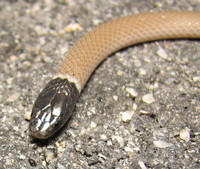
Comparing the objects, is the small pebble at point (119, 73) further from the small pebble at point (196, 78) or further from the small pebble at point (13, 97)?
the small pebble at point (13, 97)

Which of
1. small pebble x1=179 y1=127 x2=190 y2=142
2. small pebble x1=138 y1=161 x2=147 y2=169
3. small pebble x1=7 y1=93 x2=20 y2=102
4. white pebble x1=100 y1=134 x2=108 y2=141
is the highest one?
small pebble x1=179 y1=127 x2=190 y2=142

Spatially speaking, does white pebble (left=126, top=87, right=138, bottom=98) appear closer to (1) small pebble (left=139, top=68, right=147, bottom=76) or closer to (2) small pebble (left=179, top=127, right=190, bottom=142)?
(1) small pebble (left=139, top=68, right=147, bottom=76)

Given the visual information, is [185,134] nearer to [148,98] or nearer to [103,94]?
[148,98]

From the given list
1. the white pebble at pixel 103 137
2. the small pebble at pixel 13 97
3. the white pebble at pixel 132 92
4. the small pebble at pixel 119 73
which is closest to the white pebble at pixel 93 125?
the white pebble at pixel 103 137

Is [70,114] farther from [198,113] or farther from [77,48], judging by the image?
[198,113]

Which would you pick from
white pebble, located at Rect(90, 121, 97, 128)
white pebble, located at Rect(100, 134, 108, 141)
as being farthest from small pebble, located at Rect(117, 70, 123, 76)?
white pebble, located at Rect(100, 134, 108, 141)

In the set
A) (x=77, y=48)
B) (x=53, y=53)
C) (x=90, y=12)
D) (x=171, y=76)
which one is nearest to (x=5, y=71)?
(x=53, y=53)

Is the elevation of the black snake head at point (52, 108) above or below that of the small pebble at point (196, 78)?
below
